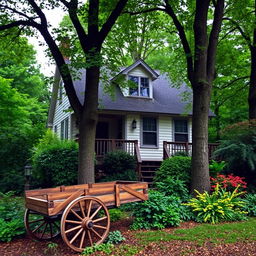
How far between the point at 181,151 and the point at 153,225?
7714 millimetres

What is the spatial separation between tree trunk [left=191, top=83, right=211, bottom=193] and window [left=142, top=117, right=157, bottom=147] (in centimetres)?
Result: 691

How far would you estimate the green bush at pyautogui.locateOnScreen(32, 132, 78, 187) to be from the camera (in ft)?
36.4

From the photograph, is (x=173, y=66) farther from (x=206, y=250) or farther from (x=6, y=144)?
(x=206, y=250)

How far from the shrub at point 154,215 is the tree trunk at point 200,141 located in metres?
1.84

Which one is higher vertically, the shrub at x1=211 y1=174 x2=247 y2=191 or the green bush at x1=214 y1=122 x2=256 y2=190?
the green bush at x1=214 y1=122 x2=256 y2=190

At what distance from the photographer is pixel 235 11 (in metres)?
11.0

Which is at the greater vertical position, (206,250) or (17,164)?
(17,164)

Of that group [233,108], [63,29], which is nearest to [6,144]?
[63,29]

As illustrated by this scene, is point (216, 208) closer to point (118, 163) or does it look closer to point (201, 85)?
point (201, 85)

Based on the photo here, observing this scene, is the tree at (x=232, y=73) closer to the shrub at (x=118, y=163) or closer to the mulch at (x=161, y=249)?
the shrub at (x=118, y=163)

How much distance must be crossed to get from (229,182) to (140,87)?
29.1 ft

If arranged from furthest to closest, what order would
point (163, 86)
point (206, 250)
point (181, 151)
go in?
1. point (163, 86)
2. point (181, 151)
3. point (206, 250)

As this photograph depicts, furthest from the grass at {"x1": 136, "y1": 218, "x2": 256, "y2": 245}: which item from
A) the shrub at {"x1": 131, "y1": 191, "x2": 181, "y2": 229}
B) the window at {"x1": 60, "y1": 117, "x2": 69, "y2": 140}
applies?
the window at {"x1": 60, "y1": 117, "x2": 69, "y2": 140}

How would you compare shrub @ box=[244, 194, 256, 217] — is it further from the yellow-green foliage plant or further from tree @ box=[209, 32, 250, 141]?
tree @ box=[209, 32, 250, 141]
